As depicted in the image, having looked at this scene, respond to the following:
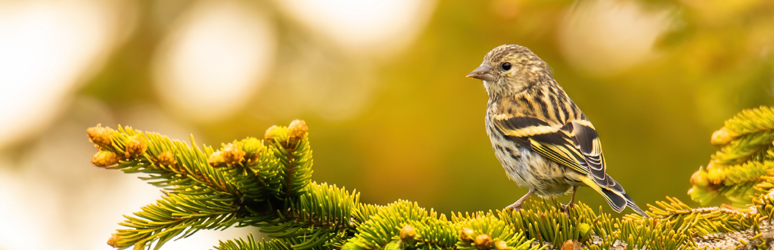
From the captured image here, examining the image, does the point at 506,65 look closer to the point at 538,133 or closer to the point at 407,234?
the point at 538,133

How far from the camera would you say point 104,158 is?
1775mm

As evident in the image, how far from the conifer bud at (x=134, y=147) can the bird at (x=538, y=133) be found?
1.67 meters

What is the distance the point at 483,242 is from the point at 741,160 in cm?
193

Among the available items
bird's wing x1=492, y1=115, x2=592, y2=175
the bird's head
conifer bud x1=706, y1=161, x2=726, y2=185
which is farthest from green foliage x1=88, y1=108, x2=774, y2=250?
the bird's head

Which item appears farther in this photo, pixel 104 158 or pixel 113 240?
pixel 113 240

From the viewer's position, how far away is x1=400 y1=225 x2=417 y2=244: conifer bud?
170cm

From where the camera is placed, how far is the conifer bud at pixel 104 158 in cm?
176

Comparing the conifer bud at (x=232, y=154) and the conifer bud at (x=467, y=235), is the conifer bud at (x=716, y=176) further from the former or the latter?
the conifer bud at (x=232, y=154)

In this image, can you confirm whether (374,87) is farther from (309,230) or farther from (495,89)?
(309,230)

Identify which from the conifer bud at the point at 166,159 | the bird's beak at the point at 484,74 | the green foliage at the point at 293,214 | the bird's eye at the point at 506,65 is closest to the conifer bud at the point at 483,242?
the green foliage at the point at 293,214

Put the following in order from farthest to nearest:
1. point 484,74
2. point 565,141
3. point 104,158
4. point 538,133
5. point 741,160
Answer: point 484,74
point 538,133
point 565,141
point 741,160
point 104,158

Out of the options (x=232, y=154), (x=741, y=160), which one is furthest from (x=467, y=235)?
(x=741, y=160)

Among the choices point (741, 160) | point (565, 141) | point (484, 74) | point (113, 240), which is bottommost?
point (113, 240)

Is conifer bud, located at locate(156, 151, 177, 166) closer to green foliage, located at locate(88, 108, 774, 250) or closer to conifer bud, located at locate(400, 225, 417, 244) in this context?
green foliage, located at locate(88, 108, 774, 250)
